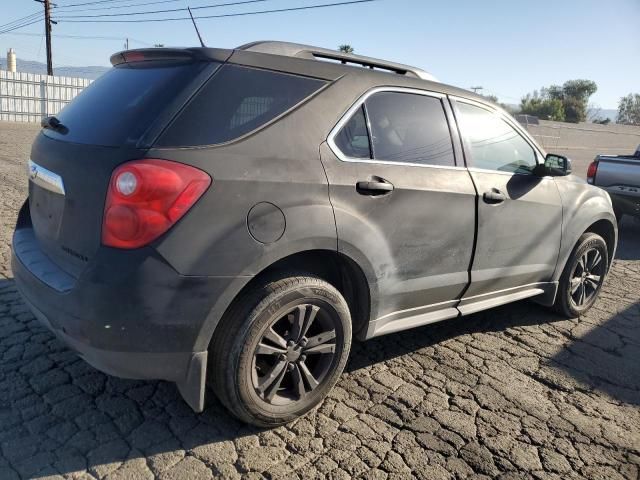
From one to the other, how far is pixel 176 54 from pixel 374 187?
47.6 inches

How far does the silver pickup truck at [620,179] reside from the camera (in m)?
7.66

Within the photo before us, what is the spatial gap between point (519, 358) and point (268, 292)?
220cm

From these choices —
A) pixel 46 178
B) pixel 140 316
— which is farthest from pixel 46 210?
pixel 140 316

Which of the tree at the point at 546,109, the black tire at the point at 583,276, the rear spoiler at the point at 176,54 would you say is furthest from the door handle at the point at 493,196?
the tree at the point at 546,109

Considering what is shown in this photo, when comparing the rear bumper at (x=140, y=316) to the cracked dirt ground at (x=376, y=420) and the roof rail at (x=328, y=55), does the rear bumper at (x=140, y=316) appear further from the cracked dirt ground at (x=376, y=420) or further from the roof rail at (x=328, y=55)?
the roof rail at (x=328, y=55)

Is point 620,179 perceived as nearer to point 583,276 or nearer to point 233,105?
point 583,276

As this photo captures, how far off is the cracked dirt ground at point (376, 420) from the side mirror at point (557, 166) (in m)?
1.31

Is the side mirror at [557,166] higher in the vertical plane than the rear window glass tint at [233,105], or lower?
lower

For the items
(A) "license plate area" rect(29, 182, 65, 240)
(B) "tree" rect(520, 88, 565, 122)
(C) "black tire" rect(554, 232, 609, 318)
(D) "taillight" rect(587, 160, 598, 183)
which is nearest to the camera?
(A) "license plate area" rect(29, 182, 65, 240)

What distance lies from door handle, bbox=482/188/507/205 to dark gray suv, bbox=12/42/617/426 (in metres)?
0.02

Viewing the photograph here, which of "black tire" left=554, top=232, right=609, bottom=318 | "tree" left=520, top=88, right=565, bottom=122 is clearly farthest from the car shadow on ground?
"tree" left=520, top=88, right=565, bottom=122

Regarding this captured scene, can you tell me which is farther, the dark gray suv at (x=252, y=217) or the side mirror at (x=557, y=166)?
the side mirror at (x=557, y=166)

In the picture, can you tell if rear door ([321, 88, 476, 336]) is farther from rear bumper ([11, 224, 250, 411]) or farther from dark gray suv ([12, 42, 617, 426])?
rear bumper ([11, 224, 250, 411])

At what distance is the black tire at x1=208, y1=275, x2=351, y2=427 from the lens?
247cm
